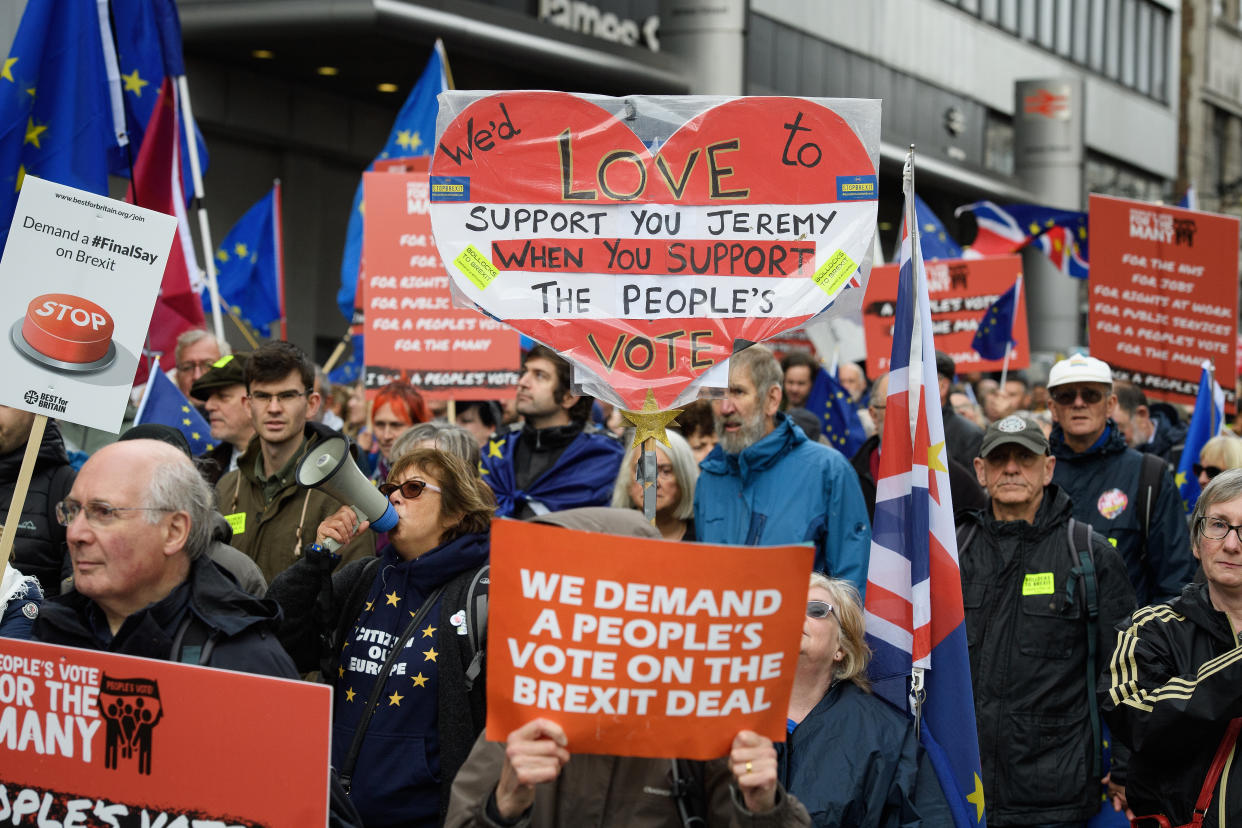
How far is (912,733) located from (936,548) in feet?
2.07

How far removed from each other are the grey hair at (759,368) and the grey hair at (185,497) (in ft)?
9.93

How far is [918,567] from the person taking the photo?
459 cm

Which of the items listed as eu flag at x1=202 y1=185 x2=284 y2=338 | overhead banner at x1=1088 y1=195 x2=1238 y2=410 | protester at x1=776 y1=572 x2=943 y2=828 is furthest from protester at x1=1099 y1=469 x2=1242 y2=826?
eu flag at x1=202 y1=185 x2=284 y2=338

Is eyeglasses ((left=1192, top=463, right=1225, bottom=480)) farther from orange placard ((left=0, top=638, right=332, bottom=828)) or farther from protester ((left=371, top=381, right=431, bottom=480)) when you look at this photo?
orange placard ((left=0, top=638, right=332, bottom=828))

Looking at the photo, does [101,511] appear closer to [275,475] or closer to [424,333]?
[275,475]

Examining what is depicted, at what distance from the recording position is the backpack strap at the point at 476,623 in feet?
13.3

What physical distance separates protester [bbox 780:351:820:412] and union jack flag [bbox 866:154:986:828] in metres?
6.17

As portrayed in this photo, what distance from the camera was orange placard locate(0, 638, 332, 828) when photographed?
10.5ft

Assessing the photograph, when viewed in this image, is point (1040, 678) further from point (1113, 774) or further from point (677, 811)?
point (677, 811)

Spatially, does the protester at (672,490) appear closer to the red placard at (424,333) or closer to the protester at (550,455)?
the protester at (550,455)

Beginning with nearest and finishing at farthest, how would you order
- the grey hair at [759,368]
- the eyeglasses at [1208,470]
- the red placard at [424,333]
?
the grey hair at [759,368], the eyeglasses at [1208,470], the red placard at [424,333]

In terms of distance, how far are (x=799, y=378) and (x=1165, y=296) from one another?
275 centimetres

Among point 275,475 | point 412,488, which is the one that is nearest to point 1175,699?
point 412,488

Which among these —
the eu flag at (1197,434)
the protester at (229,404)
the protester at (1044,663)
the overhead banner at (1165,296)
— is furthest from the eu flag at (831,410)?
the protester at (1044,663)
